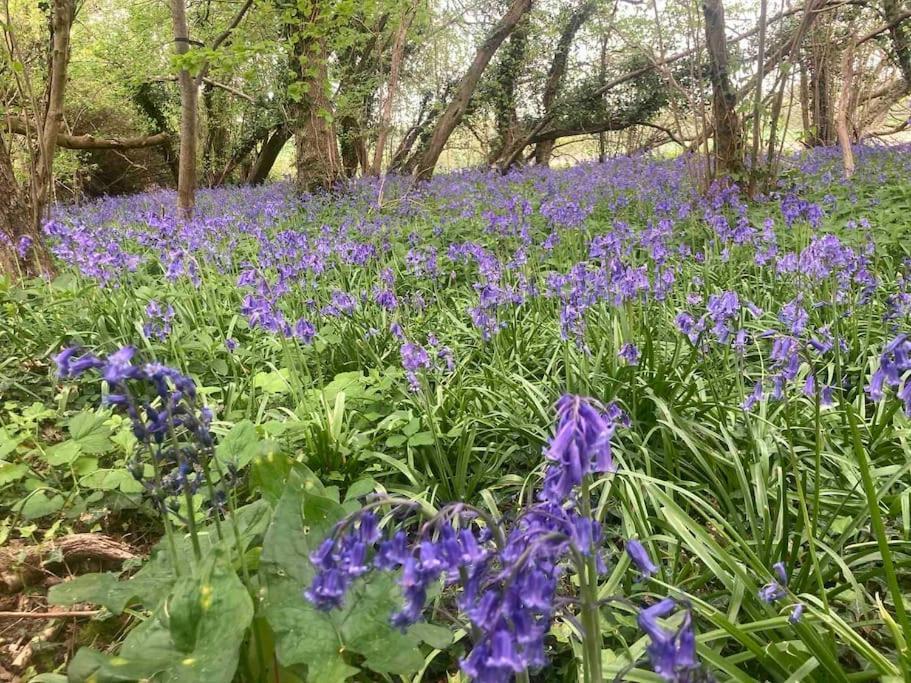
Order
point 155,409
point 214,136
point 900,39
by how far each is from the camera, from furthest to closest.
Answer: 1. point 214,136
2. point 900,39
3. point 155,409

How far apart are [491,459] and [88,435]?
1610mm

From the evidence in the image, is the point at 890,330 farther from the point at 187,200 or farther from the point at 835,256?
the point at 187,200

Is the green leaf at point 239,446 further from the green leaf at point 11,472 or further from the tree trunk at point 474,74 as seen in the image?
the tree trunk at point 474,74

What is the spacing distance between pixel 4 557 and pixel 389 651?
73.5 inches

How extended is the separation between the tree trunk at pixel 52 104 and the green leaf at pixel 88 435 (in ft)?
13.2

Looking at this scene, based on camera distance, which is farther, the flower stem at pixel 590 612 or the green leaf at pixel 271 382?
the green leaf at pixel 271 382

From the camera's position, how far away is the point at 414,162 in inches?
538

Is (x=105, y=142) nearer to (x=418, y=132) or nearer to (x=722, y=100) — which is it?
(x=418, y=132)

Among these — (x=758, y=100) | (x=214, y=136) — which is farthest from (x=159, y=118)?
(x=758, y=100)

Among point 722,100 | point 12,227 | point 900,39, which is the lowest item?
point 12,227

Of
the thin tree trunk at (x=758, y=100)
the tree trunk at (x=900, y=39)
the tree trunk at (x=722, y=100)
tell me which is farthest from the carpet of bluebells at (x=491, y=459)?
the tree trunk at (x=900, y=39)

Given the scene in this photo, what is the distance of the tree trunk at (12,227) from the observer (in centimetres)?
520

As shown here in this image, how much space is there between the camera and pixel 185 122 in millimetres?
7883

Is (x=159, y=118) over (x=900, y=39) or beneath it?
over
